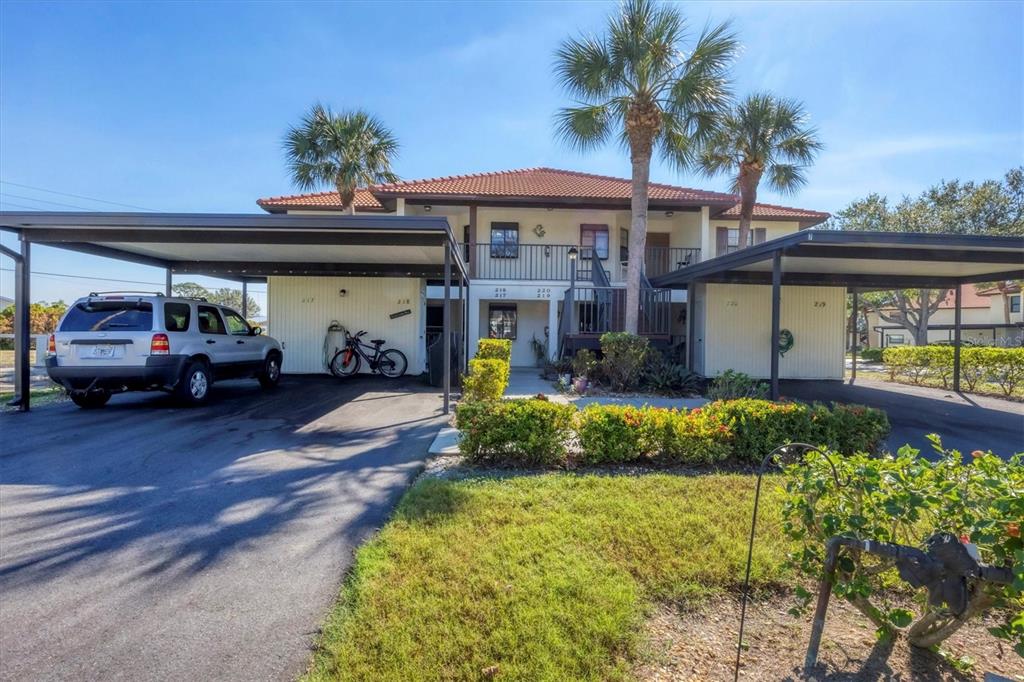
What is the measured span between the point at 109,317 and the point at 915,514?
956 cm

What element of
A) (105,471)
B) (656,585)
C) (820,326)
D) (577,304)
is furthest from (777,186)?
(105,471)

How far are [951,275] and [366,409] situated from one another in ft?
43.4

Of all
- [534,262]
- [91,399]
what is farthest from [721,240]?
[91,399]

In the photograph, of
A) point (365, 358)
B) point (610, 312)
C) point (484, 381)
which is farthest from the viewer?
point (365, 358)

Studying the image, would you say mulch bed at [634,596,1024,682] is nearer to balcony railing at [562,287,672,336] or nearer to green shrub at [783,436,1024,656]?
green shrub at [783,436,1024,656]

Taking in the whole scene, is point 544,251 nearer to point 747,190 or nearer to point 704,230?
point 704,230

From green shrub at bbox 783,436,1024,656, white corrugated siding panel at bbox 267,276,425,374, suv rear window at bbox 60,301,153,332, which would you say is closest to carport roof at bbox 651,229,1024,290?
green shrub at bbox 783,436,1024,656

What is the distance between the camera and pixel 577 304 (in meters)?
14.0

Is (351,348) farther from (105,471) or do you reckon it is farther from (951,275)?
(951,275)

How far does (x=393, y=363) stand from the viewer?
43.8 feet

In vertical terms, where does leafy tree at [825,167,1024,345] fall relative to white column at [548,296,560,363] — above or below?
above

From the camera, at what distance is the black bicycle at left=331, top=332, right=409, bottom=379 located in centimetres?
1312

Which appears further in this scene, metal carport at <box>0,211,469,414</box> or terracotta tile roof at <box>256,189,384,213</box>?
terracotta tile roof at <box>256,189,384,213</box>

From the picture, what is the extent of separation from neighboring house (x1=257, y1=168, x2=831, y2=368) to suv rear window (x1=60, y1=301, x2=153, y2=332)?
5.74m
